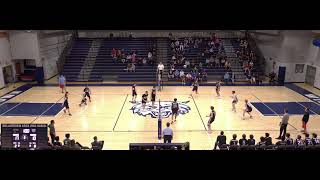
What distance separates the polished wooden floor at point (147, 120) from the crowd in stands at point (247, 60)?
4.05 meters

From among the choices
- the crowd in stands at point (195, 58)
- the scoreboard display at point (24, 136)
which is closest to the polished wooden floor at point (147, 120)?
the scoreboard display at point (24, 136)

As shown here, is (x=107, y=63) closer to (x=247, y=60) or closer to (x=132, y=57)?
(x=132, y=57)

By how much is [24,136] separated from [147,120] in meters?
7.11

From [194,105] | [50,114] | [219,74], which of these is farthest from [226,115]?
[219,74]

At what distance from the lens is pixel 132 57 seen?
99.8 feet

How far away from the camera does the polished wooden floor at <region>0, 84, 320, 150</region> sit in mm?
14484

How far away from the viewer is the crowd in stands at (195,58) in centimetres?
2847

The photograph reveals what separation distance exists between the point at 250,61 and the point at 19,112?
2038 centimetres

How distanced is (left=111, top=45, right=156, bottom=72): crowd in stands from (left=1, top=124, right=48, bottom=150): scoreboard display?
18.9 m

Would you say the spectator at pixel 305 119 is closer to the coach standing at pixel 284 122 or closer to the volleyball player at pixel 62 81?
the coach standing at pixel 284 122

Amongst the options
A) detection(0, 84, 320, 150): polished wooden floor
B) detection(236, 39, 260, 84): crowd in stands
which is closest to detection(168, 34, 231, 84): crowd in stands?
detection(236, 39, 260, 84): crowd in stands

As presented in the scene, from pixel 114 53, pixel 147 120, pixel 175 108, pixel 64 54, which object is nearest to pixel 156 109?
pixel 147 120
